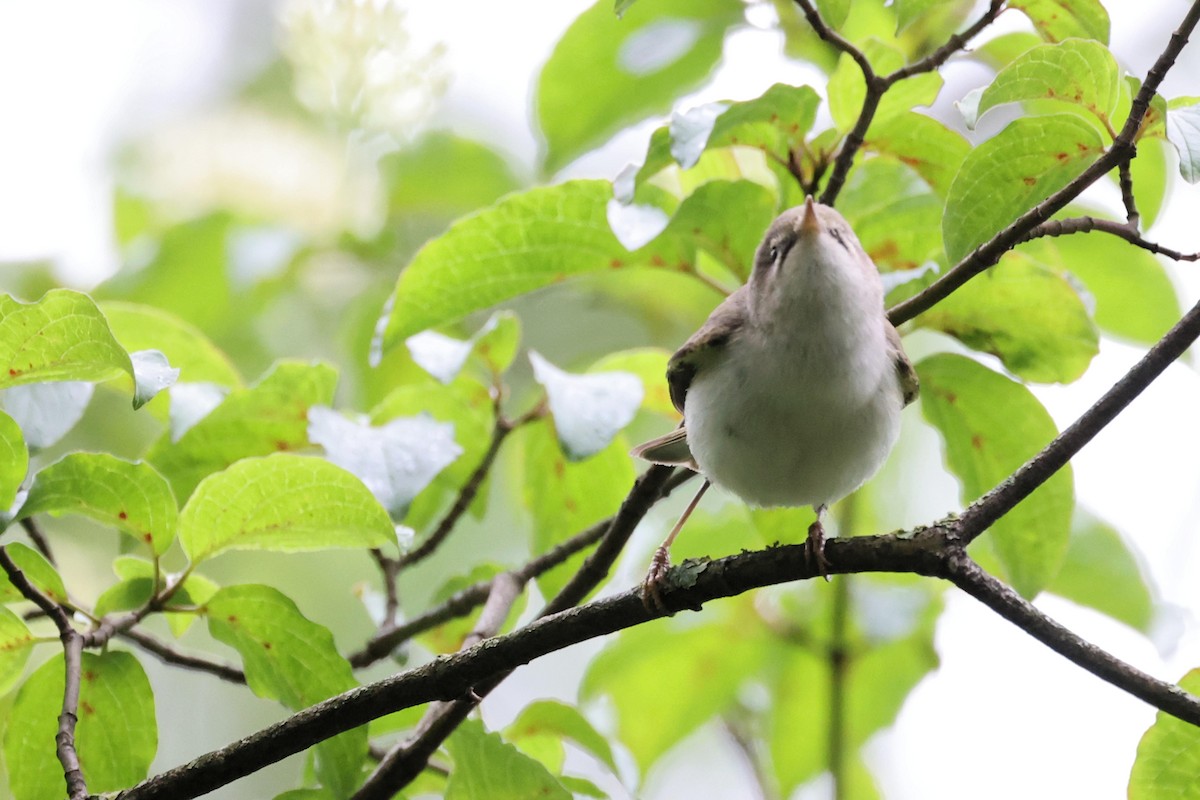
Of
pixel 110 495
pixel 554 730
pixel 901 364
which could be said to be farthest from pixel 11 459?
pixel 901 364

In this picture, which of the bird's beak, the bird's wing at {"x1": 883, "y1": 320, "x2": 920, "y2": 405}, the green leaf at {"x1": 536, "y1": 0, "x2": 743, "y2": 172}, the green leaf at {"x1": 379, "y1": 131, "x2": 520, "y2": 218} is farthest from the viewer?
the green leaf at {"x1": 379, "y1": 131, "x2": 520, "y2": 218}

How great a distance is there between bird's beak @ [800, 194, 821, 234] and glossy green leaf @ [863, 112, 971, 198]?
175 millimetres

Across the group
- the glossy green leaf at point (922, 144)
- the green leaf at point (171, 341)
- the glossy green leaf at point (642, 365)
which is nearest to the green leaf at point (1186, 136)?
the glossy green leaf at point (922, 144)

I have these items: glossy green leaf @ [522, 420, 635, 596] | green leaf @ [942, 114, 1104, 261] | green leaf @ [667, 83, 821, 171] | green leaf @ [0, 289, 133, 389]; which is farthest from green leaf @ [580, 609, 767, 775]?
green leaf @ [0, 289, 133, 389]

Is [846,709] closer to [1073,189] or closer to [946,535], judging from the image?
[946,535]

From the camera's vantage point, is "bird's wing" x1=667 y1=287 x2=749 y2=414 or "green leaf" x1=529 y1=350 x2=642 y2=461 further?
"bird's wing" x1=667 y1=287 x2=749 y2=414

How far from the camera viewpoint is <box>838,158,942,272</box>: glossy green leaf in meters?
1.68

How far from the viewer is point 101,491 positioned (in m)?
1.33

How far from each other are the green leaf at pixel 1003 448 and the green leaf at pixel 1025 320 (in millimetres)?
44

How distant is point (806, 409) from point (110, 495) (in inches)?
36.1

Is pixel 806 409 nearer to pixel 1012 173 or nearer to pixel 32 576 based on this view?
pixel 1012 173

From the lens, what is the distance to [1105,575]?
188 centimetres

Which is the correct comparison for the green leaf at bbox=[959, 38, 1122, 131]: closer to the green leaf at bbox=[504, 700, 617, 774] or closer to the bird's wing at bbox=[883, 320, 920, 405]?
the bird's wing at bbox=[883, 320, 920, 405]

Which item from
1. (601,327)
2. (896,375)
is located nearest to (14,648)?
(896,375)
